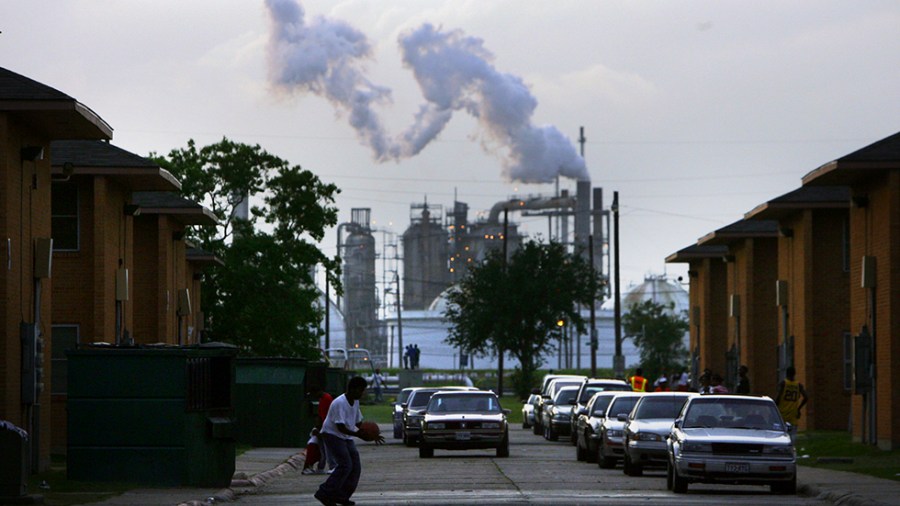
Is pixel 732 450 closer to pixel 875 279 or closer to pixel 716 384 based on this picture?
pixel 716 384

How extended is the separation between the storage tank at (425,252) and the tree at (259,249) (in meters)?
99.3

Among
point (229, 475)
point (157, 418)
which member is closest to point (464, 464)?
point (229, 475)

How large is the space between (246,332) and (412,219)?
353ft

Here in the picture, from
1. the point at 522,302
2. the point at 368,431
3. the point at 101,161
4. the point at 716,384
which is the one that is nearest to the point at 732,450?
the point at 368,431

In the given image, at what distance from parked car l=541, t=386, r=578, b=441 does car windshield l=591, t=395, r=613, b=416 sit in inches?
392

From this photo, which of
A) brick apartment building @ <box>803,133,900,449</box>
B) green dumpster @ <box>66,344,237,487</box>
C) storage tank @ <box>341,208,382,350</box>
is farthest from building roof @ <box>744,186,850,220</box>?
storage tank @ <box>341,208,382,350</box>

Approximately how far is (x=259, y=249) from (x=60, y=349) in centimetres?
2513

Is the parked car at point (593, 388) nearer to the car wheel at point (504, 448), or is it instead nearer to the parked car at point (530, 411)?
the car wheel at point (504, 448)

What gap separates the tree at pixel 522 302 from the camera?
84812mm

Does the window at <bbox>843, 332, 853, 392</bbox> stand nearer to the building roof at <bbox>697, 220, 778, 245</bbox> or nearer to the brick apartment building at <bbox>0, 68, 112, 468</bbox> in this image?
the building roof at <bbox>697, 220, 778, 245</bbox>

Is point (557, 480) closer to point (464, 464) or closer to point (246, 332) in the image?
point (464, 464)

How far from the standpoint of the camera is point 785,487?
944 inches

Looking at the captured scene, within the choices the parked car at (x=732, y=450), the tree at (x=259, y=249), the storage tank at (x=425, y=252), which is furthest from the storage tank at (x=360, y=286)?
the parked car at (x=732, y=450)

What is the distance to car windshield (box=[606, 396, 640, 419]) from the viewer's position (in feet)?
105
